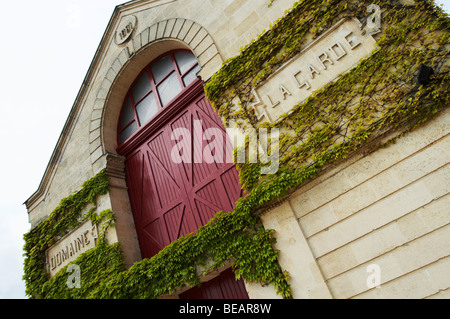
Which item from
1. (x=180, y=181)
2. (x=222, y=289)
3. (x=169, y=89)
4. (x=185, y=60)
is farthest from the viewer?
(x=169, y=89)

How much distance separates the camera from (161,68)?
852 cm

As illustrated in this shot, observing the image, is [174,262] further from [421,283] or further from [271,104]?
[421,283]

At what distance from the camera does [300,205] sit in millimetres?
4793

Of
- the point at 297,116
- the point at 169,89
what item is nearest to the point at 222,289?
the point at 297,116

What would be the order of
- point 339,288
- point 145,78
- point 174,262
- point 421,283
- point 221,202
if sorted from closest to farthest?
point 421,283
point 339,288
point 174,262
point 221,202
point 145,78

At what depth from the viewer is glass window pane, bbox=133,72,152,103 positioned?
876 centimetres

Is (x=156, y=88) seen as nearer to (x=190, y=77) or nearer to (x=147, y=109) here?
(x=147, y=109)

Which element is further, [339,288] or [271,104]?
[271,104]

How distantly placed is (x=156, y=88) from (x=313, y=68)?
4.86 metres

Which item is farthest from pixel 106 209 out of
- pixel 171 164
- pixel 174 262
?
pixel 174 262

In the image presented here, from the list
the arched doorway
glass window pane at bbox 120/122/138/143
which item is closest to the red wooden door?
the arched doorway

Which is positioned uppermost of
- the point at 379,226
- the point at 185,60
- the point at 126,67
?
the point at 126,67

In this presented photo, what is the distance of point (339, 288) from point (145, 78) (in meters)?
7.66

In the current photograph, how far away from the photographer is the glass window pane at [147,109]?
27.3ft
